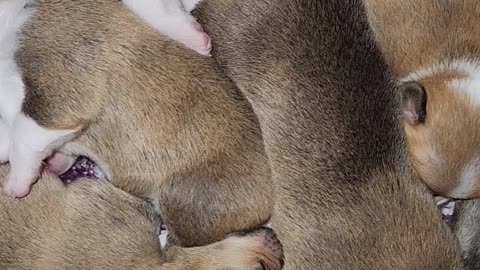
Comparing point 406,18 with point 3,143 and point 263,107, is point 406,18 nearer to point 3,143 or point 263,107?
point 263,107

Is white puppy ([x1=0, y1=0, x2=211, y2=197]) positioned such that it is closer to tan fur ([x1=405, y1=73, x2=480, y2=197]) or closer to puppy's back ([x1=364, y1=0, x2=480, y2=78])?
puppy's back ([x1=364, y1=0, x2=480, y2=78])

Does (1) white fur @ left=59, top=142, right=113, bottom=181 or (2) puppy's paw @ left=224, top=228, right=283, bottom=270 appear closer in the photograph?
(2) puppy's paw @ left=224, top=228, right=283, bottom=270

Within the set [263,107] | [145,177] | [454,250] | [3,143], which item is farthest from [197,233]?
[454,250]

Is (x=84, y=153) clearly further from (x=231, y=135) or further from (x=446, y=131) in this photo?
(x=446, y=131)

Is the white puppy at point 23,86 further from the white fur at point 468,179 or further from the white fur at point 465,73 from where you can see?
the white fur at point 468,179

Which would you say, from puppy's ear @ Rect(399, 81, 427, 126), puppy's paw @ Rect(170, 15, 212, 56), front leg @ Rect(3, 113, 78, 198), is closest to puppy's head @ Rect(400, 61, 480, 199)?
puppy's ear @ Rect(399, 81, 427, 126)

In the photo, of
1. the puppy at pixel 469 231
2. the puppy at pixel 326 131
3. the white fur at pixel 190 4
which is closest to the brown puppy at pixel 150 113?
the puppy at pixel 326 131

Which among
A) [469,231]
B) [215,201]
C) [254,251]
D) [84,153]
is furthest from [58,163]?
[469,231]
